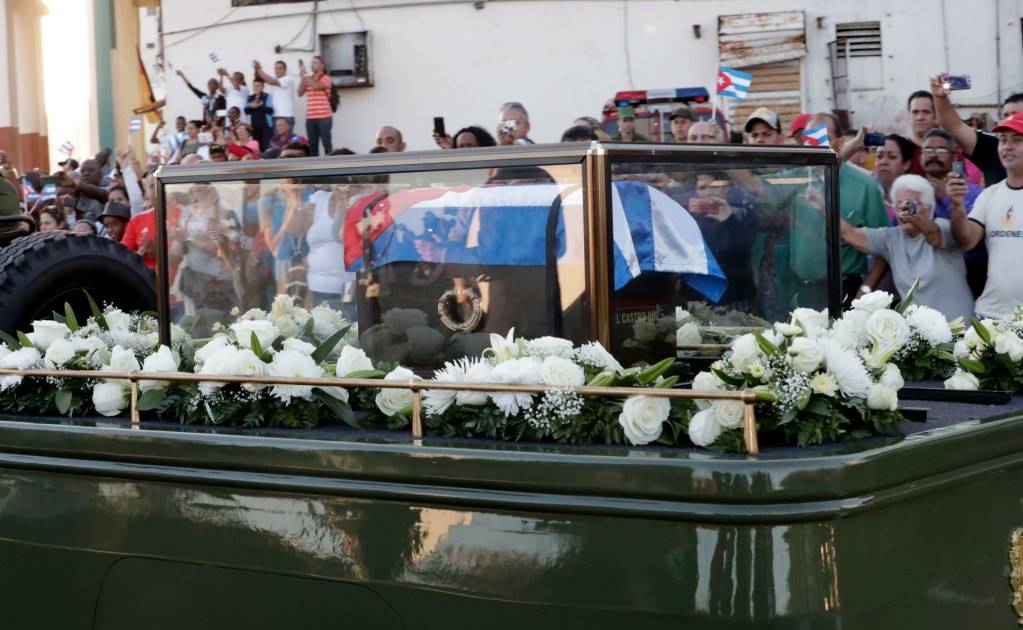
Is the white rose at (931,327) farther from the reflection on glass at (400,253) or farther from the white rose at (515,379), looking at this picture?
the white rose at (515,379)

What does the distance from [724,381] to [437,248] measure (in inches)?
36.5

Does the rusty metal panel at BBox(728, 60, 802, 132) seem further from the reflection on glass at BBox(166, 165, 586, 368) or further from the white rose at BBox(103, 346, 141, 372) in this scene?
the white rose at BBox(103, 346, 141, 372)

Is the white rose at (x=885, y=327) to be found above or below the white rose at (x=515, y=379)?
above

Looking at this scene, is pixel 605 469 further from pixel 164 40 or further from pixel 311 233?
pixel 164 40

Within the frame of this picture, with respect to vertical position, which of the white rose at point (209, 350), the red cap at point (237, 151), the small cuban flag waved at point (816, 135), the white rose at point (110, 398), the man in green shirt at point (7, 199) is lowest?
the white rose at point (110, 398)

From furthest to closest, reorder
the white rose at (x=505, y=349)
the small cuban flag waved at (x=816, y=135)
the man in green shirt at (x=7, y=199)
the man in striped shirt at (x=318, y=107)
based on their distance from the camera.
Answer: the man in striped shirt at (x=318, y=107) < the small cuban flag waved at (x=816, y=135) < the man in green shirt at (x=7, y=199) < the white rose at (x=505, y=349)

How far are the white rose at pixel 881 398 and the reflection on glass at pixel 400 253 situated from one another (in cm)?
72

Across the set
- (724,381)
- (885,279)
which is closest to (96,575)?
(724,381)

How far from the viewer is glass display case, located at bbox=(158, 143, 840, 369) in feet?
10.4

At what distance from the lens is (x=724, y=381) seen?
107 inches

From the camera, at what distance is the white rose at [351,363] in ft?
10.4

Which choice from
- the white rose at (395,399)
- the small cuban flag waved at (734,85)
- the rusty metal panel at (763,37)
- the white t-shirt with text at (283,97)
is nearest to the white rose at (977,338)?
the white rose at (395,399)

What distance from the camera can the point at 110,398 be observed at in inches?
134

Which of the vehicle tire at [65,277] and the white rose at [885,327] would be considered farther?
the vehicle tire at [65,277]
